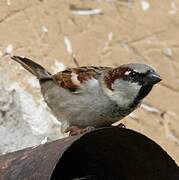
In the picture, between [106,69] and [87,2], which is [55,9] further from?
[106,69]

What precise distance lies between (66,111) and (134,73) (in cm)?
37

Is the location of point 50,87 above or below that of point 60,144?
below

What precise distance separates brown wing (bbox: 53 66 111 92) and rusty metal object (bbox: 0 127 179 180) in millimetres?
538

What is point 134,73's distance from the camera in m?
3.11

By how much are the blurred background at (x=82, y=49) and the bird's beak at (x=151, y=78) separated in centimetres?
92

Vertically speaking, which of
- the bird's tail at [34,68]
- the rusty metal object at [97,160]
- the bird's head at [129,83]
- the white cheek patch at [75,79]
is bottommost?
the bird's tail at [34,68]

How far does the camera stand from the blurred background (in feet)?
13.0

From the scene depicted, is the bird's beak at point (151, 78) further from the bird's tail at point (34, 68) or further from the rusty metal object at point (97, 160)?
the bird's tail at point (34, 68)

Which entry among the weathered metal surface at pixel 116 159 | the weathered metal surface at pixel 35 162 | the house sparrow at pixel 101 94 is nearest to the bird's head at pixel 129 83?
the house sparrow at pixel 101 94

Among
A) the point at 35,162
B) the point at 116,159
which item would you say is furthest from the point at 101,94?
the point at 35,162

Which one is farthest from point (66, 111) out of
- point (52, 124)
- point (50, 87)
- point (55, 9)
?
point (55, 9)

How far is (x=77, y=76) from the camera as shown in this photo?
3.35 m

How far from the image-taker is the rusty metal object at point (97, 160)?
236 centimetres

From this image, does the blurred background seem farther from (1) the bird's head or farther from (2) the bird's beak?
(2) the bird's beak
